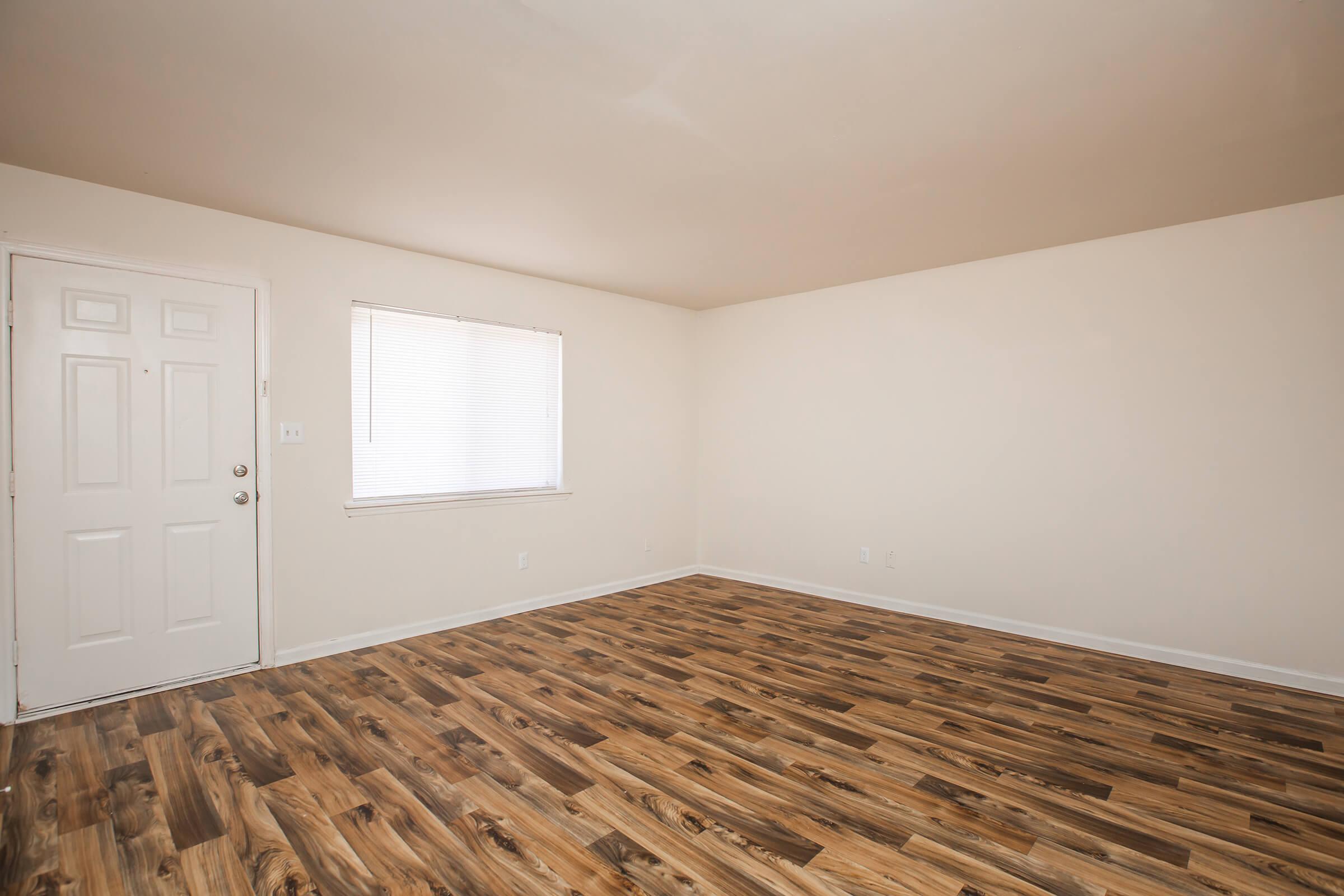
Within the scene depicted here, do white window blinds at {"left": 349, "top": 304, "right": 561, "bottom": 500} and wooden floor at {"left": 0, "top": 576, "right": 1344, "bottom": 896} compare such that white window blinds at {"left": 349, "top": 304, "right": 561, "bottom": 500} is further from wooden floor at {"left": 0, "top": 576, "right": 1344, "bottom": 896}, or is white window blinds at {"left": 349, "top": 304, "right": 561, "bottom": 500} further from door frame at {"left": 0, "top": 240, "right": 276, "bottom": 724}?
wooden floor at {"left": 0, "top": 576, "right": 1344, "bottom": 896}

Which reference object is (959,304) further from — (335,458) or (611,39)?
(335,458)

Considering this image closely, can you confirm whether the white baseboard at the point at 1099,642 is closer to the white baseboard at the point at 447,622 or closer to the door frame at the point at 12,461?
the white baseboard at the point at 447,622

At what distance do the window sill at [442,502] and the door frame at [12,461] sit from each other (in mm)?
538

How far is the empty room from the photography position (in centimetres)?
205

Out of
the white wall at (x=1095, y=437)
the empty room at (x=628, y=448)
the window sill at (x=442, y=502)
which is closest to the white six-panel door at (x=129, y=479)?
the empty room at (x=628, y=448)

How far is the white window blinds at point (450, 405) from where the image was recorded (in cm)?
423

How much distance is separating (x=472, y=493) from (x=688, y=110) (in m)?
3.18

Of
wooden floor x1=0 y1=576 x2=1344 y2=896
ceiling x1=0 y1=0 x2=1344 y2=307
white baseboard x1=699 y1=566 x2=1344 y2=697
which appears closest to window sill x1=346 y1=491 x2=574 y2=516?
wooden floor x1=0 y1=576 x2=1344 y2=896

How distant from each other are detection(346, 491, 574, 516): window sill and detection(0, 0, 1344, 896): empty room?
45 millimetres

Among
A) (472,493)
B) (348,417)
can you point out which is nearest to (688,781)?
(472,493)

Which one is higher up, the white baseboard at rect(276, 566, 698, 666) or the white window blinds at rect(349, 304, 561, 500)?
the white window blinds at rect(349, 304, 561, 500)

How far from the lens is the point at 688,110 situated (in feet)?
8.11

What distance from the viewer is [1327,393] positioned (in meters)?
3.45

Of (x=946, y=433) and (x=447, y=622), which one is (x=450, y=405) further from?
(x=946, y=433)
